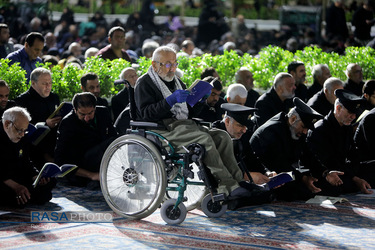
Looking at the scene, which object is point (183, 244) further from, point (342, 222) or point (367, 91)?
point (367, 91)

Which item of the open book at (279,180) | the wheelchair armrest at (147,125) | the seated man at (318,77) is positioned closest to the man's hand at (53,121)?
the wheelchair armrest at (147,125)

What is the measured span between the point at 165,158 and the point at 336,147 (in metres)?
2.77

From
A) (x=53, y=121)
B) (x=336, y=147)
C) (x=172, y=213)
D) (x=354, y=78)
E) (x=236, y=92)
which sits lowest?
(x=172, y=213)

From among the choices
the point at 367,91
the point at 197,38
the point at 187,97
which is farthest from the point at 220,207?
the point at 197,38

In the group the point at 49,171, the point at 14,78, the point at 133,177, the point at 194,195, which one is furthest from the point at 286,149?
the point at 14,78

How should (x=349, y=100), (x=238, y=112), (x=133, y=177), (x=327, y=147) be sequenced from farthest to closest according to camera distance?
(x=327, y=147) < (x=349, y=100) < (x=238, y=112) < (x=133, y=177)

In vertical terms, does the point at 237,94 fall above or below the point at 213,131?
above

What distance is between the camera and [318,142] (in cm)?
884

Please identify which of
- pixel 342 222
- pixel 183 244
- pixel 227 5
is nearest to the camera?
pixel 183 244

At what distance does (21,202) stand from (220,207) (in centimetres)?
199

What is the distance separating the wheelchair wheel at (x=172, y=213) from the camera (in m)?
6.91

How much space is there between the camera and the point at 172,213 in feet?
22.7

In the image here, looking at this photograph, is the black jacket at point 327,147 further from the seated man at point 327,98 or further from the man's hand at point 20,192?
the man's hand at point 20,192

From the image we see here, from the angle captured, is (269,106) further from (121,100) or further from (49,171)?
(49,171)
